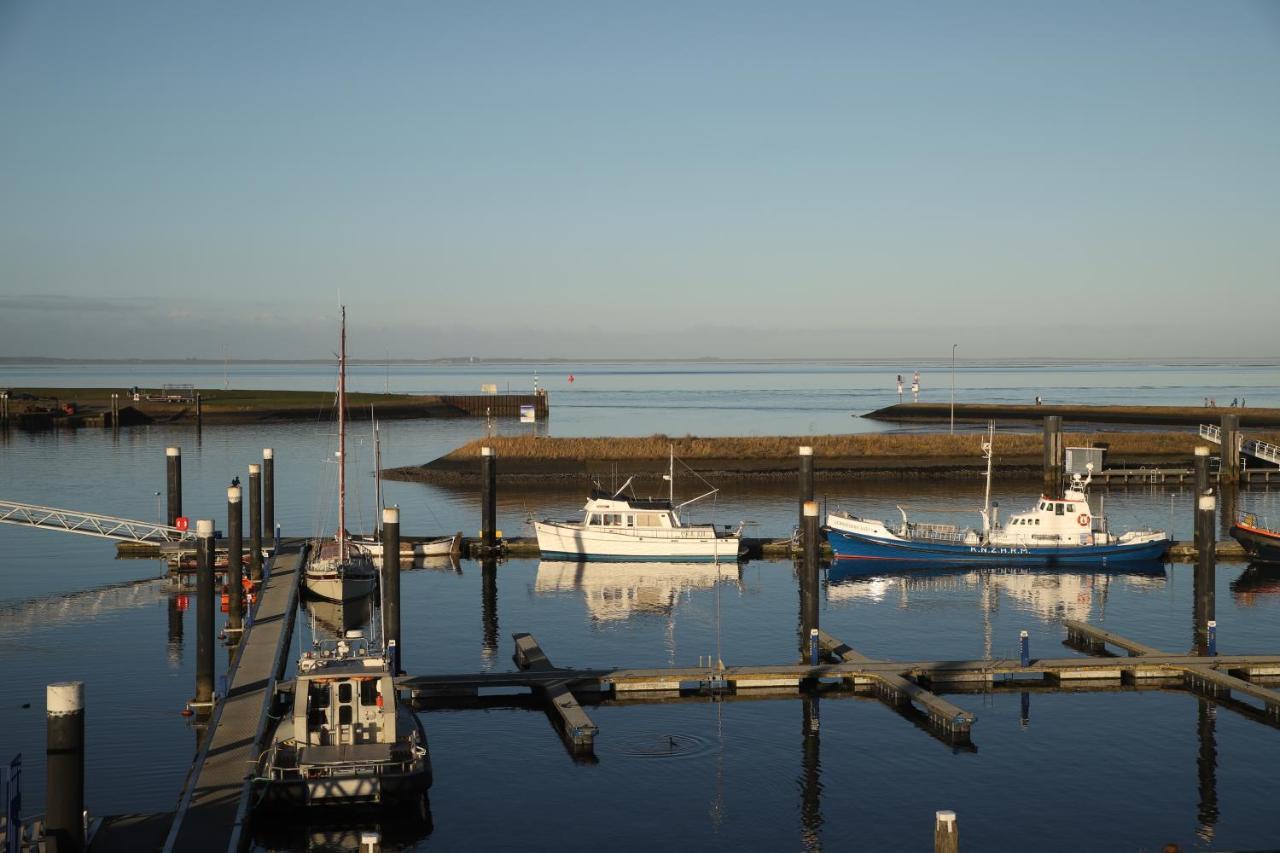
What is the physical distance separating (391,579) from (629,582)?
19010mm

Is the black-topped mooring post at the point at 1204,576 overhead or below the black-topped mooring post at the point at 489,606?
overhead

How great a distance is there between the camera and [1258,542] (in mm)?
56125

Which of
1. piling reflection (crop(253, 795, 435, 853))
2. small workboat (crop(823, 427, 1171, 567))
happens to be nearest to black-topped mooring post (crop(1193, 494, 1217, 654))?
small workboat (crop(823, 427, 1171, 567))

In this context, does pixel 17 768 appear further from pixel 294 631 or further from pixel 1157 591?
pixel 1157 591

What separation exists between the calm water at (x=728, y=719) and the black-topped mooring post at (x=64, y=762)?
306 inches

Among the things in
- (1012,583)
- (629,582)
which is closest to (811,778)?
(629,582)

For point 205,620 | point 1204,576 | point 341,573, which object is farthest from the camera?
point 341,573

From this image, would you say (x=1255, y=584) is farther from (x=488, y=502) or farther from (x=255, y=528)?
(x=255, y=528)

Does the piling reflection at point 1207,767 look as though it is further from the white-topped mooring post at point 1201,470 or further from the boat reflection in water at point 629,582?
the white-topped mooring post at point 1201,470

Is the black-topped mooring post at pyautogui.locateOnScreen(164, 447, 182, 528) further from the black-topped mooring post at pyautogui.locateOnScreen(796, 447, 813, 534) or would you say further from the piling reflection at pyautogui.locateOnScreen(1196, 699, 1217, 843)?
the piling reflection at pyautogui.locateOnScreen(1196, 699, 1217, 843)

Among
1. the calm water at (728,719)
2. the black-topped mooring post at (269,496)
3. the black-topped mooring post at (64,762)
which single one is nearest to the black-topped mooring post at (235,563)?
the calm water at (728,719)

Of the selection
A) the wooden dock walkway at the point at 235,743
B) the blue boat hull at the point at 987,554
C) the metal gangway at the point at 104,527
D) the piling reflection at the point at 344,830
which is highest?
the metal gangway at the point at 104,527

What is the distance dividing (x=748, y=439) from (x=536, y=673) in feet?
195

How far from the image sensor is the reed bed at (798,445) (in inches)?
3521
